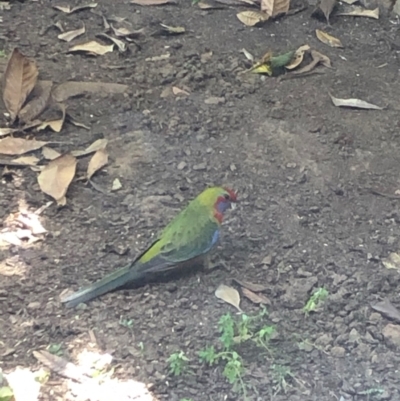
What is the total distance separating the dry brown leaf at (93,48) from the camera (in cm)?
609

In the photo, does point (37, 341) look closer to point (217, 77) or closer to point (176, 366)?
point (176, 366)

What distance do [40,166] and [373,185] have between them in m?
1.74

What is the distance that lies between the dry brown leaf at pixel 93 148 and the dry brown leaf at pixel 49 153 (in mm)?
90

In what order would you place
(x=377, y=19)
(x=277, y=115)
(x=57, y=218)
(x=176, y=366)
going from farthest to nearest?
(x=377, y=19) → (x=277, y=115) → (x=57, y=218) → (x=176, y=366)

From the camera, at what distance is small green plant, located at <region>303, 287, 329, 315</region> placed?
13.5 ft

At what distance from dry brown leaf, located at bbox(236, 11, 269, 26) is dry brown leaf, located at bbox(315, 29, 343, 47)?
377mm

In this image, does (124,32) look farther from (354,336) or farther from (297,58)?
(354,336)

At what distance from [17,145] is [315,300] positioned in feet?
6.25

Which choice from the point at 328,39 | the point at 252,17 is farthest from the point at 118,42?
the point at 328,39

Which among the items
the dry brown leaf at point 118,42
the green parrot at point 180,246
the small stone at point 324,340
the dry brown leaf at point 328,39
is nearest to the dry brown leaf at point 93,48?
the dry brown leaf at point 118,42

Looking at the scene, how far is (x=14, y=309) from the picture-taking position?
4.07m

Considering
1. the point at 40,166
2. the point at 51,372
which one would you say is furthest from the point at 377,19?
the point at 51,372

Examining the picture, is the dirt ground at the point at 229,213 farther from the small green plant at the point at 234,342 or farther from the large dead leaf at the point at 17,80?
the large dead leaf at the point at 17,80

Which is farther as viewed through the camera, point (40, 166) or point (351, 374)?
point (40, 166)
